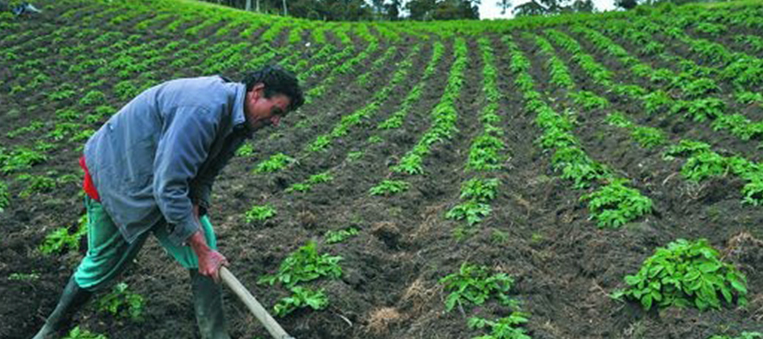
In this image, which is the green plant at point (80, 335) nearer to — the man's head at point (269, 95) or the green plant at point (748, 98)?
the man's head at point (269, 95)

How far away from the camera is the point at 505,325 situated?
371cm

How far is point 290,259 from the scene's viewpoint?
5.08 meters

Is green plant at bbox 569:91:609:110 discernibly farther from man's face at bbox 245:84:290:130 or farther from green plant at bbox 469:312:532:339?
man's face at bbox 245:84:290:130

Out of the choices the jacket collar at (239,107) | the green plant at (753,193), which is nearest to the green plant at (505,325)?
the jacket collar at (239,107)

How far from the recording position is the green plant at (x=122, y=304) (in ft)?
14.3

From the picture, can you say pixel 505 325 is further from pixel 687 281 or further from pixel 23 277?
pixel 23 277

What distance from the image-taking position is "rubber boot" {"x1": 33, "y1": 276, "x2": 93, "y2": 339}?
387 centimetres

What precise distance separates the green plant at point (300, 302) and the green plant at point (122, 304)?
105 centimetres

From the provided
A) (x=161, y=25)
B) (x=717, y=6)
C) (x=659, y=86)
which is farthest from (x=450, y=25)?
(x=659, y=86)

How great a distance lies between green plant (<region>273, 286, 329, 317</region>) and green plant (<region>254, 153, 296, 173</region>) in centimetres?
426

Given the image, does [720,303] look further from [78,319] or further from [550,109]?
[550,109]

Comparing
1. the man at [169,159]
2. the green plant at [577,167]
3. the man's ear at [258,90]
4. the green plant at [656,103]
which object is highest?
the man's ear at [258,90]

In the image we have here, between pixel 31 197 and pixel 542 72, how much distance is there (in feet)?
49.3

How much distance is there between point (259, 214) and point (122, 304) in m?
2.20
